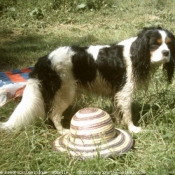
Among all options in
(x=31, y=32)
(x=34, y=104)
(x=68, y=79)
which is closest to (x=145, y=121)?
(x=68, y=79)

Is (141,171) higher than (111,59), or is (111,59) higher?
(111,59)

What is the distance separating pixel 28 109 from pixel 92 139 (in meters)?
0.74

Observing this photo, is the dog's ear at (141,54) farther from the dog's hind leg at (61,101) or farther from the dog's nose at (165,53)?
the dog's hind leg at (61,101)

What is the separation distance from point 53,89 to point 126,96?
2.64ft

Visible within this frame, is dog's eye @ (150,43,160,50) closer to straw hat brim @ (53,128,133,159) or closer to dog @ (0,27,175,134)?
dog @ (0,27,175,134)

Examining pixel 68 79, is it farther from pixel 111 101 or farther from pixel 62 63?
pixel 111 101

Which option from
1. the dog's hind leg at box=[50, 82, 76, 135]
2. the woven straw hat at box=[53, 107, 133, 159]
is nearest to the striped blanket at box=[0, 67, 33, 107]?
the dog's hind leg at box=[50, 82, 76, 135]

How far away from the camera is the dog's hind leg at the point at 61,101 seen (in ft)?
11.2

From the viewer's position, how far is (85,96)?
3.82 metres

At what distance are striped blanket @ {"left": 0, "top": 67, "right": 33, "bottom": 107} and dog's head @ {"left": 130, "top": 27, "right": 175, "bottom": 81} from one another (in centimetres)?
154

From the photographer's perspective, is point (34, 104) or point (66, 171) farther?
point (34, 104)

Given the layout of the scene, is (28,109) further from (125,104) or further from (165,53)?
(165,53)

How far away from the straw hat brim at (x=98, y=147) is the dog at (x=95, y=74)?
453mm

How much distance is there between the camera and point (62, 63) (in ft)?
10.8
